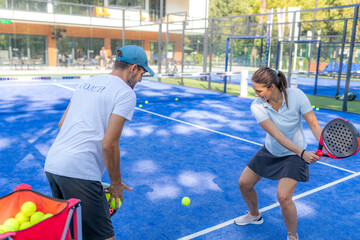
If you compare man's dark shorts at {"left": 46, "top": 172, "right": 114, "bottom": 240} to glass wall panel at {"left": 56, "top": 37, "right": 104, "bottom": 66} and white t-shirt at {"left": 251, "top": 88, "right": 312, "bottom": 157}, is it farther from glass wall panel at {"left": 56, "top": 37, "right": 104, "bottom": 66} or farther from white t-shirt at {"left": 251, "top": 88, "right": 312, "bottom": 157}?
glass wall panel at {"left": 56, "top": 37, "right": 104, "bottom": 66}

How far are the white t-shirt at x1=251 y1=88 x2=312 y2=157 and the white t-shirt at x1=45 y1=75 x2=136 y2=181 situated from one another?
1580 millimetres

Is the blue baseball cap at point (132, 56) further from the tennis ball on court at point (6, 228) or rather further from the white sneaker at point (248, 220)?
the white sneaker at point (248, 220)

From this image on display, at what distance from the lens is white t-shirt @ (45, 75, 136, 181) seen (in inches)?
92.1

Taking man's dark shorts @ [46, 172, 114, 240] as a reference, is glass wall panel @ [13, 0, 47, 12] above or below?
above

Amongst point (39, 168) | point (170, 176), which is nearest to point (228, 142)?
point (170, 176)

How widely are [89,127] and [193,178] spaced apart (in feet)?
10.4

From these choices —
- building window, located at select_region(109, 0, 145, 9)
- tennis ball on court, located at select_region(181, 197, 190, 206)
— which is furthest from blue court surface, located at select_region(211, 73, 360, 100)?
building window, located at select_region(109, 0, 145, 9)

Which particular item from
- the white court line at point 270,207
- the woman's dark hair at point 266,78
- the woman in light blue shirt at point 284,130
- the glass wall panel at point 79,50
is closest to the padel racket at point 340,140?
the woman in light blue shirt at point 284,130

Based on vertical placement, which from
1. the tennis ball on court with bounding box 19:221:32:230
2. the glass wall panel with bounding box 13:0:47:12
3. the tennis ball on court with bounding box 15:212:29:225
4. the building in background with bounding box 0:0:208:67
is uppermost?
the glass wall panel with bounding box 13:0:47:12

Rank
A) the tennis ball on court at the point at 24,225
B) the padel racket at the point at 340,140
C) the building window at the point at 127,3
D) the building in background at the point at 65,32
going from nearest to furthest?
the tennis ball on court at the point at 24,225, the padel racket at the point at 340,140, the building in background at the point at 65,32, the building window at the point at 127,3

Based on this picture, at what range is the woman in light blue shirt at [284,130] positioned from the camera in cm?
324

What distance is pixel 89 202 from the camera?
Result: 238cm

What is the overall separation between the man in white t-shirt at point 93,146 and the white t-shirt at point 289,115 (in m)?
1.54

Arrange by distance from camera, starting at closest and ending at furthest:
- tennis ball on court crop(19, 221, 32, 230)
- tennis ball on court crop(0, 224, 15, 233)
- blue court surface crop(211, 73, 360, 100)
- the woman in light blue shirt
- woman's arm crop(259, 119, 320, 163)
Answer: tennis ball on court crop(0, 224, 15, 233) < tennis ball on court crop(19, 221, 32, 230) < woman's arm crop(259, 119, 320, 163) < the woman in light blue shirt < blue court surface crop(211, 73, 360, 100)
